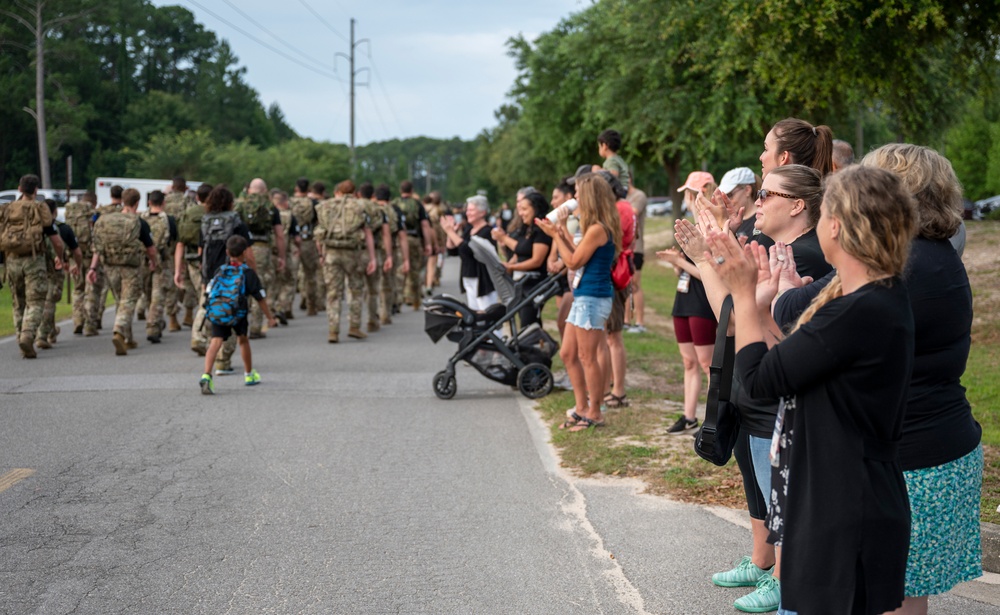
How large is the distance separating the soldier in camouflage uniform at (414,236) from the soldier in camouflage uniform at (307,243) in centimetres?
148

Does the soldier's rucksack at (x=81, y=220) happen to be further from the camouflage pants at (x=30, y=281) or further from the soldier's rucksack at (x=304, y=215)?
the soldier's rucksack at (x=304, y=215)

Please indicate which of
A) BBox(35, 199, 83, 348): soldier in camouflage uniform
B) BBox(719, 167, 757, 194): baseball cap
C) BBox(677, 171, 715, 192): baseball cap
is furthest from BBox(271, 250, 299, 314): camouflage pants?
BBox(719, 167, 757, 194): baseball cap

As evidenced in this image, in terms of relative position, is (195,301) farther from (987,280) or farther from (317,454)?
(987,280)

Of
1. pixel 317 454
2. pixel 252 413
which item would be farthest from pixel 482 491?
pixel 252 413

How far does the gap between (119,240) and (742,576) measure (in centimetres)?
1035

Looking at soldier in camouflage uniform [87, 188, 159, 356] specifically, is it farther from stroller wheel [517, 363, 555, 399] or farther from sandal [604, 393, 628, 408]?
sandal [604, 393, 628, 408]

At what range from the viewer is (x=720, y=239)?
312 centimetres

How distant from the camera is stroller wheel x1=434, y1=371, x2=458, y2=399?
9.64 meters

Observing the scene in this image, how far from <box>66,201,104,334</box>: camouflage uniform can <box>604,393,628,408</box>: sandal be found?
27.1 feet

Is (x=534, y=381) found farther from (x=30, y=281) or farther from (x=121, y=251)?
(x=30, y=281)

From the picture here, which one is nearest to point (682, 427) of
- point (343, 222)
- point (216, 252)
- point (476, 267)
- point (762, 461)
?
point (762, 461)

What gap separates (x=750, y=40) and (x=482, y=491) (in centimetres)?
1018

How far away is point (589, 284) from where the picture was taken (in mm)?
7844

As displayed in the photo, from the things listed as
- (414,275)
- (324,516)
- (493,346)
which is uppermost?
(414,275)
